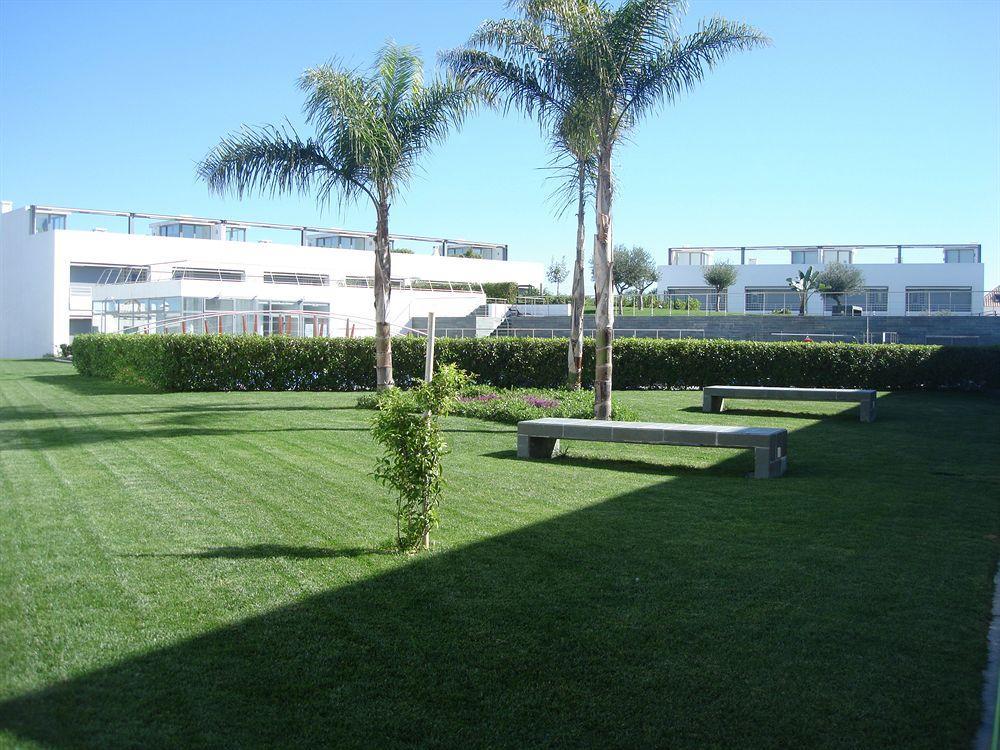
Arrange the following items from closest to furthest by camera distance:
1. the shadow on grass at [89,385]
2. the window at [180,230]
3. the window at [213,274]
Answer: the shadow on grass at [89,385] < the window at [213,274] < the window at [180,230]

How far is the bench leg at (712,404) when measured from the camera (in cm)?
1712

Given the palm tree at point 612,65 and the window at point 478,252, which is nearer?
the palm tree at point 612,65

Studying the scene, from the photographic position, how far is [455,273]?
59.9 m

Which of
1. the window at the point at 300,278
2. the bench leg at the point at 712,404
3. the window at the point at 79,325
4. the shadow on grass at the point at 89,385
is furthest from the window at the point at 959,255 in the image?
the shadow on grass at the point at 89,385

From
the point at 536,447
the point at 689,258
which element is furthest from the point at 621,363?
the point at 689,258

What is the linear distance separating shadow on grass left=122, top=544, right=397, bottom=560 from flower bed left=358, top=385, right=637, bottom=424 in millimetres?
7328

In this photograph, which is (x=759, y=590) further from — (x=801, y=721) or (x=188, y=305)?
(x=188, y=305)

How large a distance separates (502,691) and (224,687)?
1.25 m

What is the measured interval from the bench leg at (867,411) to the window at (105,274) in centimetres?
3596

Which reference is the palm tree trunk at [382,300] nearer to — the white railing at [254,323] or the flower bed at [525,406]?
the flower bed at [525,406]

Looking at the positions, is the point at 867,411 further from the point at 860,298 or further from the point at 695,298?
the point at 860,298

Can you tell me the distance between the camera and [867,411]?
15.7 meters

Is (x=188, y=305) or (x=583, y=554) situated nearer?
(x=583, y=554)

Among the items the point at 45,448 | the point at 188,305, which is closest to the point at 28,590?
the point at 45,448
